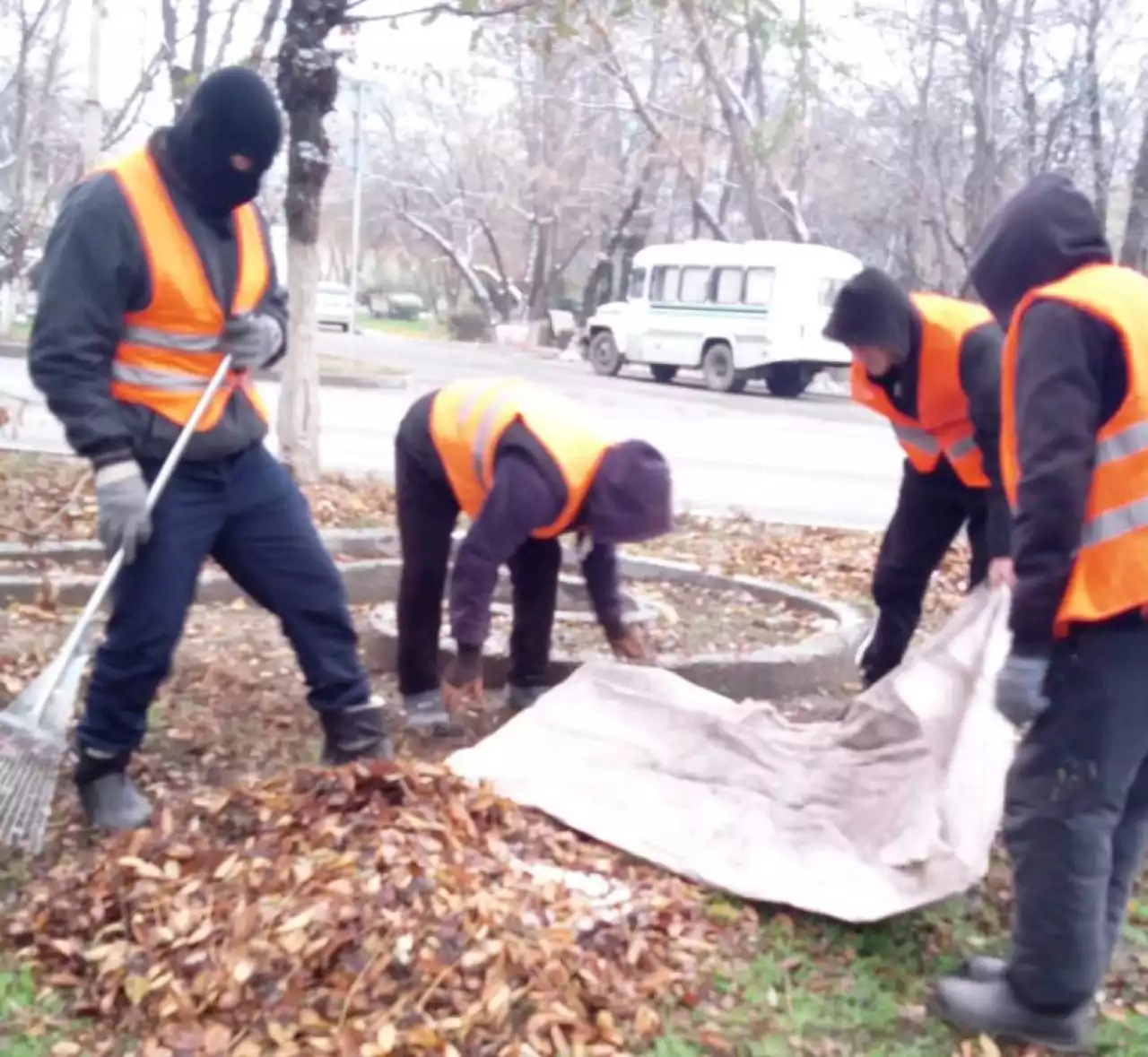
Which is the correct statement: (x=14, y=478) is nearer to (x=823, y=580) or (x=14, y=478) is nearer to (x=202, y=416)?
(x=823, y=580)

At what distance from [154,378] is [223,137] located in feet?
1.88

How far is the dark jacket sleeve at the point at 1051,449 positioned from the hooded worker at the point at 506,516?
1.41 m

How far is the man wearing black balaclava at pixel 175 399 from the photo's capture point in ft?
11.3

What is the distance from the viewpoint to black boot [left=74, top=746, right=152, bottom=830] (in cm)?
372

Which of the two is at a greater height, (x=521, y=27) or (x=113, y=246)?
(x=521, y=27)

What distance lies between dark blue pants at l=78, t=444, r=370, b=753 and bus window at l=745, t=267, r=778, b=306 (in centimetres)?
1998

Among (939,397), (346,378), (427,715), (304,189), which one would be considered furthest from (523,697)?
(346,378)

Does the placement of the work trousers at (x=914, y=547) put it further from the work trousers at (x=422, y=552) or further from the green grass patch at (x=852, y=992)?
the green grass patch at (x=852, y=992)

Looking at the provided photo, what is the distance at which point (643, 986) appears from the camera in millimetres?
3121

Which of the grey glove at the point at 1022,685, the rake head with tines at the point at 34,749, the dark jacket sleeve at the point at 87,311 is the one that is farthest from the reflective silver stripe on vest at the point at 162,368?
the grey glove at the point at 1022,685

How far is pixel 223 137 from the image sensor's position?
139 inches

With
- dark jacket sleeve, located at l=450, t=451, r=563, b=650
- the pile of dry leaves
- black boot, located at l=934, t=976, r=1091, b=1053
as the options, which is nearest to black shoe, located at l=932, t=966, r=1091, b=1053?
black boot, located at l=934, t=976, r=1091, b=1053

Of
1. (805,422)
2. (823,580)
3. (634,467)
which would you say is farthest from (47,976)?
(805,422)

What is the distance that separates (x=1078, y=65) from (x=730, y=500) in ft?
38.0
